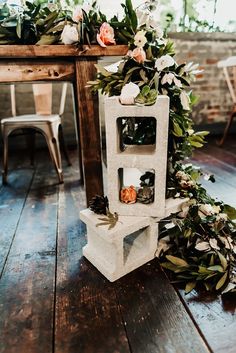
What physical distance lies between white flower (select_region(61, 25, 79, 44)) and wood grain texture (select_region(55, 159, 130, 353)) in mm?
→ 824

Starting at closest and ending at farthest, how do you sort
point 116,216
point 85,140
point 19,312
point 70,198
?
point 19,312, point 116,216, point 85,140, point 70,198

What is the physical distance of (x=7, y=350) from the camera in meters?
0.68

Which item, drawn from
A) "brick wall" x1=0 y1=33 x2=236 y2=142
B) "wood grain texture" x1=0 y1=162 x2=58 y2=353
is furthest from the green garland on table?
"brick wall" x1=0 y1=33 x2=236 y2=142

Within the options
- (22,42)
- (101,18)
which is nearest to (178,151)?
(101,18)

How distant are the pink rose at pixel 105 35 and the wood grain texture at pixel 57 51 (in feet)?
0.11

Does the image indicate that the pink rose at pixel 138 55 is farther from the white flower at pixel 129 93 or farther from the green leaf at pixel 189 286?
the green leaf at pixel 189 286

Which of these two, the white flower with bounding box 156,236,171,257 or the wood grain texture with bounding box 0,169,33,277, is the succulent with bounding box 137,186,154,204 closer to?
the white flower with bounding box 156,236,171,257

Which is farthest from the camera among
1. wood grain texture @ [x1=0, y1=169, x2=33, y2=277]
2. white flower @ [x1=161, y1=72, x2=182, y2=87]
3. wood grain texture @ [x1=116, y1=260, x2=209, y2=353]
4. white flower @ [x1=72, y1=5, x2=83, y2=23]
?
wood grain texture @ [x1=0, y1=169, x2=33, y2=277]

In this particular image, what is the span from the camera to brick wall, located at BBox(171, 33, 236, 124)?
3146mm

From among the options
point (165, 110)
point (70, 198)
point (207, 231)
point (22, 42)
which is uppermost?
point (22, 42)

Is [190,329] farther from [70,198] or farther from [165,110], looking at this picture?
[70,198]

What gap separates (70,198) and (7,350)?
3.28ft

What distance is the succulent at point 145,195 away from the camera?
3.25ft

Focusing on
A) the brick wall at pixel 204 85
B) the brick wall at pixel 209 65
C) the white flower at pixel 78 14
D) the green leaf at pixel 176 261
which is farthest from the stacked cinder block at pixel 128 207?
the brick wall at pixel 209 65
